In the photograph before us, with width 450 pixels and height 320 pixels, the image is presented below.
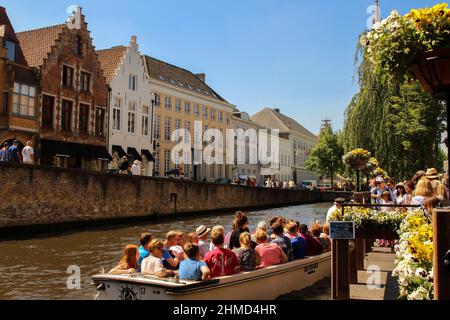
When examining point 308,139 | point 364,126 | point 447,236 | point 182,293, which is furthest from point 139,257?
point 308,139

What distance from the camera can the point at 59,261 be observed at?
41.2 feet

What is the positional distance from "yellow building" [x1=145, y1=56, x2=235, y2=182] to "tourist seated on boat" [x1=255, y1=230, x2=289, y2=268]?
88.7 feet

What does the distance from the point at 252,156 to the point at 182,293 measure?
2073 inches

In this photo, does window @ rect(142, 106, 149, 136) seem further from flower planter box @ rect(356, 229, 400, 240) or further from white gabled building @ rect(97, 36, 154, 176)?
flower planter box @ rect(356, 229, 400, 240)

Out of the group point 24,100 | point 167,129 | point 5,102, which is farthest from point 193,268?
point 167,129

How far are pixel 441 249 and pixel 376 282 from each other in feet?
17.7

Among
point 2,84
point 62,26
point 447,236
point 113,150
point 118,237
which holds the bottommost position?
point 118,237

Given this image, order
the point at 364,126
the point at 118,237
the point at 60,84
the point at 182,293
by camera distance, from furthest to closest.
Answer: the point at 60,84 < the point at 364,126 < the point at 118,237 < the point at 182,293

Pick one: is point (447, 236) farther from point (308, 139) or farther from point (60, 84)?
point (308, 139)

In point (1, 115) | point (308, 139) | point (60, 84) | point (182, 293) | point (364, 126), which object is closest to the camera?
point (182, 293)

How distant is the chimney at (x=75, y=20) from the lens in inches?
1161

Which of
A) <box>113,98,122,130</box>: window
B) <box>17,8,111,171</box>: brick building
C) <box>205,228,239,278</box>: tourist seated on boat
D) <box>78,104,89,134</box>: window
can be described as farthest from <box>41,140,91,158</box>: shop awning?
<box>205,228,239,278</box>: tourist seated on boat

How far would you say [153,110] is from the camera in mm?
38000

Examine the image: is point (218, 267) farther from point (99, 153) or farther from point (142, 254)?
point (99, 153)
